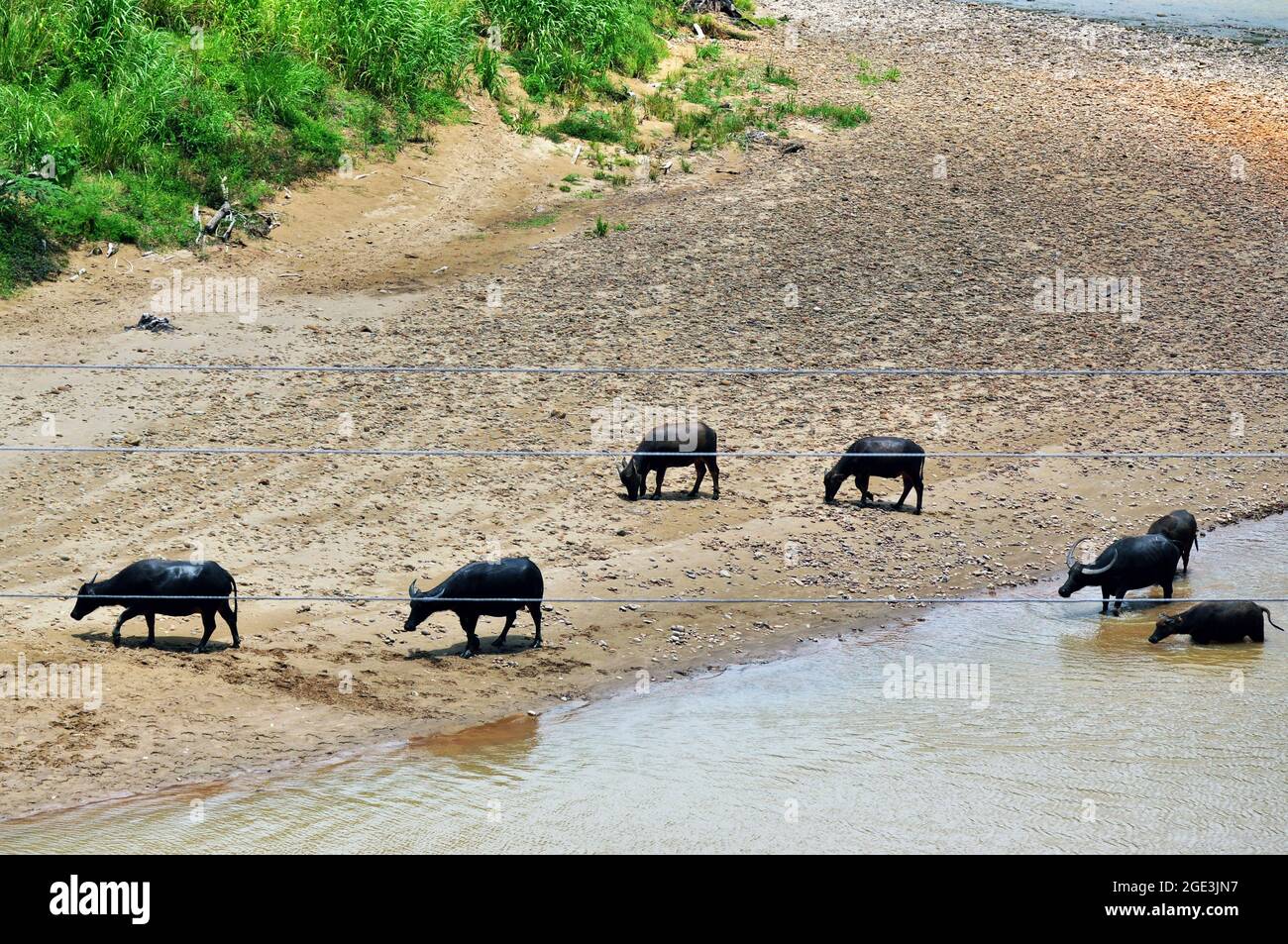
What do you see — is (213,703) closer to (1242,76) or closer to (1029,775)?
(1029,775)

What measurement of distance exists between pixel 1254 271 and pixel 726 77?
963 cm

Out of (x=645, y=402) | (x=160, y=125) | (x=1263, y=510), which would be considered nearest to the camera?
(x=1263, y=510)

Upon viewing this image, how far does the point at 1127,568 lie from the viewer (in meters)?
11.7

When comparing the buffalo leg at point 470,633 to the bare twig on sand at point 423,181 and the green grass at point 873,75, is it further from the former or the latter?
the green grass at point 873,75

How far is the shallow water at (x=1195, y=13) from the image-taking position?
105ft

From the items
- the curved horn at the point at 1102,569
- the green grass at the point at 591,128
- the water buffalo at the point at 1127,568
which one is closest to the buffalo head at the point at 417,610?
the water buffalo at the point at 1127,568

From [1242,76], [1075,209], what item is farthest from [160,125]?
[1242,76]

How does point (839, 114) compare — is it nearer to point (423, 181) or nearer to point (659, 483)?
point (423, 181)

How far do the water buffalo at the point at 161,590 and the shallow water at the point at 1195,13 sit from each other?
27.5 meters

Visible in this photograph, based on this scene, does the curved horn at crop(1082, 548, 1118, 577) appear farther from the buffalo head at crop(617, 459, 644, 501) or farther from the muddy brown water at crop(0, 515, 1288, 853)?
the buffalo head at crop(617, 459, 644, 501)

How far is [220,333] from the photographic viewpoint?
15773mm

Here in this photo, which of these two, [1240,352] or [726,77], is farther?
[726,77]

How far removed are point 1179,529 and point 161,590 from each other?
8023 mm

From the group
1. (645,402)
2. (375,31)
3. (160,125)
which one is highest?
(375,31)
